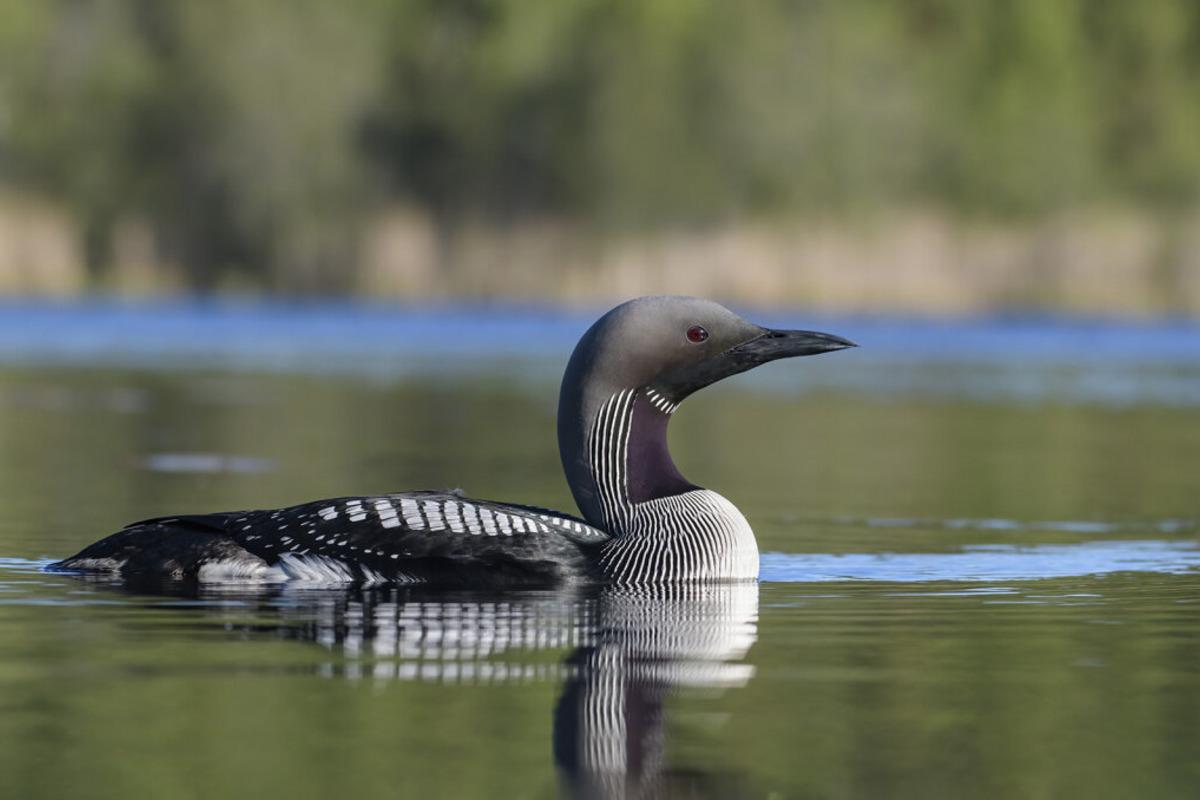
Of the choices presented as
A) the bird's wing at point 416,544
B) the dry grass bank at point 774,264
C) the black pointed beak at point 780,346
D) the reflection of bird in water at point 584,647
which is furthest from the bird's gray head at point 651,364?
the dry grass bank at point 774,264

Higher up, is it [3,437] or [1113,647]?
[3,437]

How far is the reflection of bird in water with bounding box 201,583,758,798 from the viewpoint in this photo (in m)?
4.27

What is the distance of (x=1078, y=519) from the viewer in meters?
9.62

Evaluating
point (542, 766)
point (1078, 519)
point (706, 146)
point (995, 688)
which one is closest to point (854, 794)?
point (542, 766)

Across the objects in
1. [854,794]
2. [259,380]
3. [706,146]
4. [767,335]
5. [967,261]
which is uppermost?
[706,146]

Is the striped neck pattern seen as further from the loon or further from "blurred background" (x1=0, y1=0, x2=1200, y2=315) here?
"blurred background" (x1=0, y1=0, x2=1200, y2=315)

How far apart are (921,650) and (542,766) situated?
1758 millimetres

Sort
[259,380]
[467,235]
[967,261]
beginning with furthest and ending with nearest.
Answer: [467,235] < [967,261] < [259,380]

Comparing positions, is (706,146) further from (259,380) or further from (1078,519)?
(1078,519)

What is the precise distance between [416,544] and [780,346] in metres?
1.20

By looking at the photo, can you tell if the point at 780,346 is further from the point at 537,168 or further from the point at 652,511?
the point at 537,168

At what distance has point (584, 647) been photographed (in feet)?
18.3

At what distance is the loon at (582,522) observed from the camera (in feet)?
21.9

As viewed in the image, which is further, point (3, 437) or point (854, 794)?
point (3, 437)
